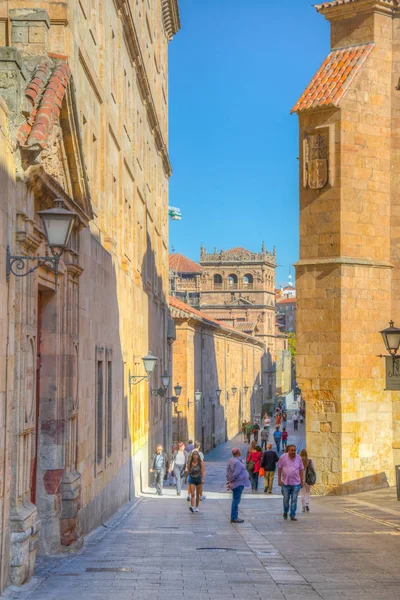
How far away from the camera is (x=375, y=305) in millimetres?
22516

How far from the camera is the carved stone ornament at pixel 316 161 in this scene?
2228 cm

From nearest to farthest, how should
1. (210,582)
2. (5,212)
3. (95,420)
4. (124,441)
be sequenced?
(5,212) < (210,582) < (95,420) < (124,441)

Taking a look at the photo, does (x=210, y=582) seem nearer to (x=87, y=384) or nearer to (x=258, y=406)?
(x=87, y=384)

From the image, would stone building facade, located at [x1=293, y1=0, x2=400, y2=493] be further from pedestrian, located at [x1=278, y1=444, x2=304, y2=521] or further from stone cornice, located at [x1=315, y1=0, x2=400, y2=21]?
pedestrian, located at [x1=278, y1=444, x2=304, y2=521]

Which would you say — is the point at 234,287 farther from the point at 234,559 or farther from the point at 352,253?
the point at 234,559

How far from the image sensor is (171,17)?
39.0 m

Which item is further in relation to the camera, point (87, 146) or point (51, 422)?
point (87, 146)

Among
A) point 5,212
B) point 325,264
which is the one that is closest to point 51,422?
point 5,212

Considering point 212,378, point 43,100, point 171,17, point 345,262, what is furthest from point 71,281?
point 212,378

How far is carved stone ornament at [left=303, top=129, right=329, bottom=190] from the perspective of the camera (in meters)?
22.3

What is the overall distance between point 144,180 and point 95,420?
1397cm

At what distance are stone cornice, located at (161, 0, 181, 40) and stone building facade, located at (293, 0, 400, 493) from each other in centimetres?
1568

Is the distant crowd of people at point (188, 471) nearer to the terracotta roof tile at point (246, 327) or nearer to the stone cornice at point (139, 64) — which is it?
the stone cornice at point (139, 64)

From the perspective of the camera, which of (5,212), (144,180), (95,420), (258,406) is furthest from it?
(258,406)
